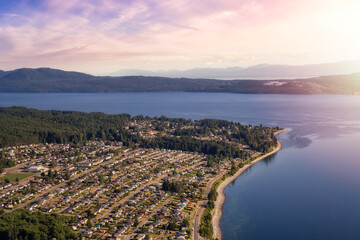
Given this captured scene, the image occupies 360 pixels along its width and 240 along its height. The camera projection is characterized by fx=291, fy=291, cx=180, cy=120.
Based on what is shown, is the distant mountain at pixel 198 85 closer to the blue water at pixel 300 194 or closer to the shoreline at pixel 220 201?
the blue water at pixel 300 194

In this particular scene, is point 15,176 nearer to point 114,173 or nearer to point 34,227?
Answer: point 114,173

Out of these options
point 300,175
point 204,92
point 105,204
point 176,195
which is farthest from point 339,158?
point 204,92

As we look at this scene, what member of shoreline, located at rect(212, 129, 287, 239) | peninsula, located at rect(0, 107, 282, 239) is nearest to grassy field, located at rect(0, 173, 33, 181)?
peninsula, located at rect(0, 107, 282, 239)

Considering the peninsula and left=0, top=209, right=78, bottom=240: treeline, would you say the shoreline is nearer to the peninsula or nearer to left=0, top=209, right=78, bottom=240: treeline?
the peninsula

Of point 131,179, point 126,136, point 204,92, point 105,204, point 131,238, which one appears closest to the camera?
point 131,238

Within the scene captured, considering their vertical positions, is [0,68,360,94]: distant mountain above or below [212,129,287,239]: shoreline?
above

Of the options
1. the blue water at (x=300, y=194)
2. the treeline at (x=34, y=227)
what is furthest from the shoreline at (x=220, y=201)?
the treeline at (x=34, y=227)

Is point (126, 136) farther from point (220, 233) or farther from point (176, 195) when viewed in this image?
point (220, 233)

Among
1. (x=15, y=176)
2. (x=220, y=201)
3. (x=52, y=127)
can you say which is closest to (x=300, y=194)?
(x=220, y=201)
